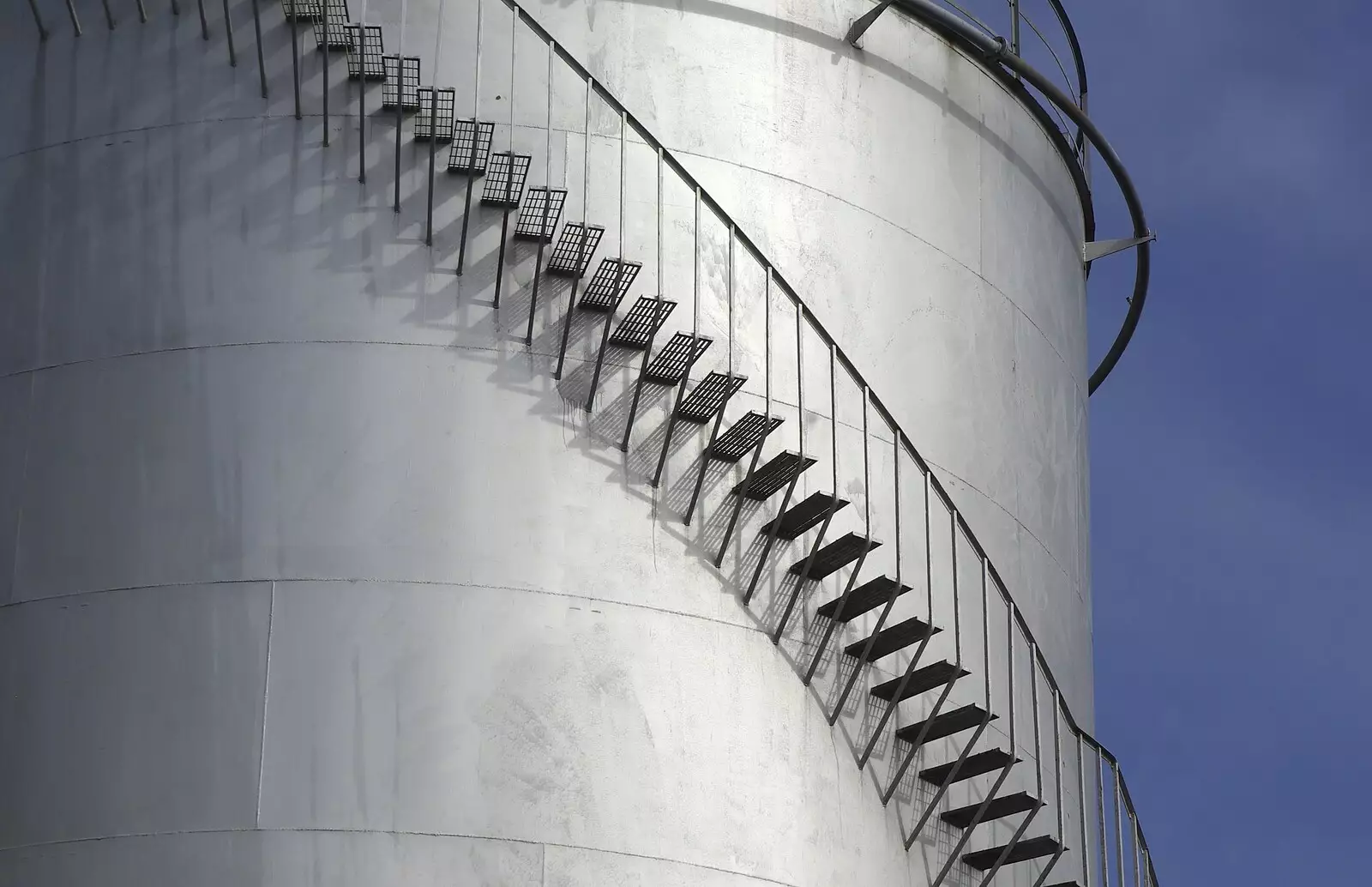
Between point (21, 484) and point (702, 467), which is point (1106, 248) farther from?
point (21, 484)

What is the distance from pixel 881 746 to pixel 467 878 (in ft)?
10.4

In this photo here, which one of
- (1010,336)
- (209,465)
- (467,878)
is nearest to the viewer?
(467,878)

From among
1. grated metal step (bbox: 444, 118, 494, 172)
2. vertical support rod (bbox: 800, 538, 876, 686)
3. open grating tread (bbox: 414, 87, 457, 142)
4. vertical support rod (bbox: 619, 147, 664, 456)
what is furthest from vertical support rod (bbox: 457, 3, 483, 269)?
vertical support rod (bbox: 800, 538, 876, 686)

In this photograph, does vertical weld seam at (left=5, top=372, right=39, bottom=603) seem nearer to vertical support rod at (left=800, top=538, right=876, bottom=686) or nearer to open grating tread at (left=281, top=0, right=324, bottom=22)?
open grating tread at (left=281, top=0, right=324, bottom=22)

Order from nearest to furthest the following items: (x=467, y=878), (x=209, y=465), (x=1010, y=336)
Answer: (x=467, y=878) → (x=209, y=465) → (x=1010, y=336)

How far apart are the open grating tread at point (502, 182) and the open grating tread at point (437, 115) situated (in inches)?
16.5

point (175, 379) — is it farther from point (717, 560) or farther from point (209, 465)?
point (717, 560)

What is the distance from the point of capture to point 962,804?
42.0 feet

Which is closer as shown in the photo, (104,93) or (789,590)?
(789,590)

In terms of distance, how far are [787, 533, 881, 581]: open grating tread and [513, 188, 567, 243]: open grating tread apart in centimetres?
283

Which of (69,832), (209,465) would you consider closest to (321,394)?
(209,465)

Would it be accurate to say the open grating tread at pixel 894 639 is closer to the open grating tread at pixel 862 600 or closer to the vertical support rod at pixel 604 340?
the open grating tread at pixel 862 600

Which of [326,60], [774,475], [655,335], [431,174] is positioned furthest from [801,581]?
[326,60]

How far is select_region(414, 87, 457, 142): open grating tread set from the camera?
1299cm
